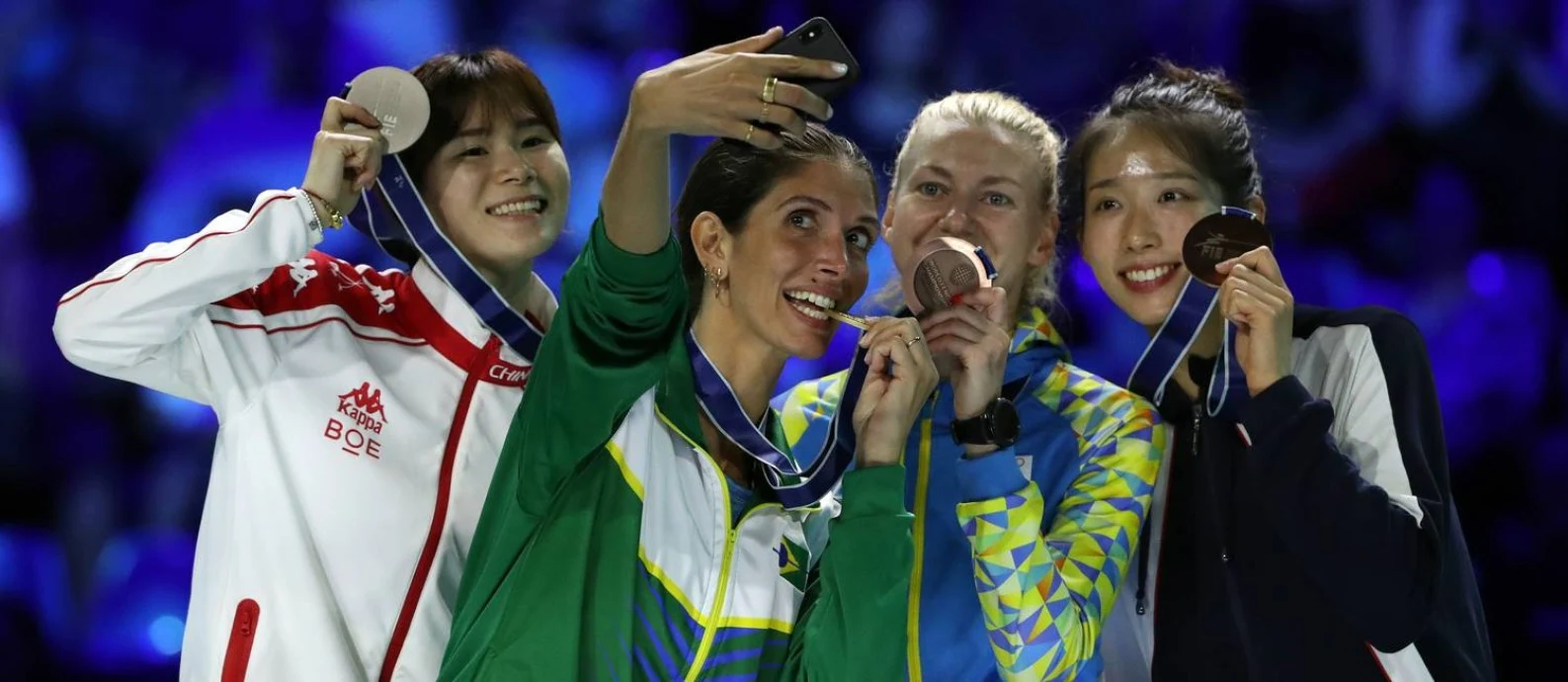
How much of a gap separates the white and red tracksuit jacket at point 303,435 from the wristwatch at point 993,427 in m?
0.69

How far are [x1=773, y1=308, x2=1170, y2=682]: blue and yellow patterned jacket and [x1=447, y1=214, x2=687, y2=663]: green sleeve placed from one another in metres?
0.51

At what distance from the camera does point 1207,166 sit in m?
2.54

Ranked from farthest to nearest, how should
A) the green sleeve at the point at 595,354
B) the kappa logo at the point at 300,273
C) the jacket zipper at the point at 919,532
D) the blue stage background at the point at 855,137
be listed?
1. the blue stage background at the point at 855,137
2. the kappa logo at the point at 300,273
3. the jacket zipper at the point at 919,532
4. the green sleeve at the point at 595,354

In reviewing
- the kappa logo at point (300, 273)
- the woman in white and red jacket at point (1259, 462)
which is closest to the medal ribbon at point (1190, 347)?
the woman in white and red jacket at point (1259, 462)

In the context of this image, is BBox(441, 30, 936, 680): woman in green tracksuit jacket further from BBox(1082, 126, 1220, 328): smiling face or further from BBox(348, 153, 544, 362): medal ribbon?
BBox(1082, 126, 1220, 328): smiling face

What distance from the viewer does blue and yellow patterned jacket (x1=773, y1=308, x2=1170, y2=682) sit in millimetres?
2105

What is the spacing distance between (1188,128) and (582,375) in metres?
1.17

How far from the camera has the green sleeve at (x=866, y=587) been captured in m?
2.04

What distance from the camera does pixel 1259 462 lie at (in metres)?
2.20

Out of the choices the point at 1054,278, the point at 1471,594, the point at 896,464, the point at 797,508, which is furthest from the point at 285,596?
the point at 1471,594

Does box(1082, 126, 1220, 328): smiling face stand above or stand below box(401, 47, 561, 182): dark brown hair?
below

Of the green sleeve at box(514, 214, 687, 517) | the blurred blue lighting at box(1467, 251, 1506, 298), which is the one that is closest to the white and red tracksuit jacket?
the green sleeve at box(514, 214, 687, 517)

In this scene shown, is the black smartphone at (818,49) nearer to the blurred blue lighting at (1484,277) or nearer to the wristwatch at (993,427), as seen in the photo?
the wristwatch at (993,427)

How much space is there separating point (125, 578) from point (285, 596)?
2076 mm
